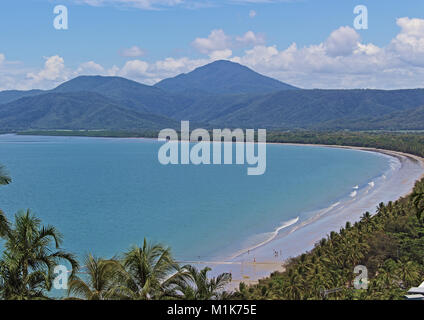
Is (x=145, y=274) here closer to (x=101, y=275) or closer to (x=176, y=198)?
(x=101, y=275)

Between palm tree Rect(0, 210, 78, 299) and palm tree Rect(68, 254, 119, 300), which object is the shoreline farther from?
palm tree Rect(0, 210, 78, 299)

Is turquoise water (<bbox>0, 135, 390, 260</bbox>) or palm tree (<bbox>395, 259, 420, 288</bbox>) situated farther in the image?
turquoise water (<bbox>0, 135, 390, 260</bbox>)

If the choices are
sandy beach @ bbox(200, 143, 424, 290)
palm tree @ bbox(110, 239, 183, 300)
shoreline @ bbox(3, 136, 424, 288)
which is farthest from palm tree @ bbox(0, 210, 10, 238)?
shoreline @ bbox(3, 136, 424, 288)

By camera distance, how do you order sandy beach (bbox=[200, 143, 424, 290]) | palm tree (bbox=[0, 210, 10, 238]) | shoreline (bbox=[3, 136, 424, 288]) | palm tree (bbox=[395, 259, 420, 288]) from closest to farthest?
palm tree (bbox=[0, 210, 10, 238]) → palm tree (bbox=[395, 259, 420, 288]) → shoreline (bbox=[3, 136, 424, 288]) → sandy beach (bbox=[200, 143, 424, 290])

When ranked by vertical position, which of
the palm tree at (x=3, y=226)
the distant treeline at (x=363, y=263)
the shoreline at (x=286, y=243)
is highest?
the palm tree at (x=3, y=226)

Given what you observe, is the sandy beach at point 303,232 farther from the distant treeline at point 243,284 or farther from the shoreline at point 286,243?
the distant treeline at point 243,284

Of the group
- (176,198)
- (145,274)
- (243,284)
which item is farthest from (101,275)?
(176,198)

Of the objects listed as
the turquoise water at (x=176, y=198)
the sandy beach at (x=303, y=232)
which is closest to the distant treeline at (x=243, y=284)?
the sandy beach at (x=303, y=232)
